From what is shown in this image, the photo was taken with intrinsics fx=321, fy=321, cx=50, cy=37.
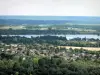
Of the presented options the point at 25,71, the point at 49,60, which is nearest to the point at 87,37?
the point at 49,60

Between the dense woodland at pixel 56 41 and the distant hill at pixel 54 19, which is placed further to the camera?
the distant hill at pixel 54 19

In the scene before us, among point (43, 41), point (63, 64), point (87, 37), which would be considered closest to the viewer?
point (63, 64)

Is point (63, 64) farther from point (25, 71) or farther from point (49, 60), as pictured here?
point (25, 71)

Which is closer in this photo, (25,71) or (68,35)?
(25,71)

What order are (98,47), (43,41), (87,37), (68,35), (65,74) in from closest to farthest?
(65,74)
(98,47)
(43,41)
(87,37)
(68,35)

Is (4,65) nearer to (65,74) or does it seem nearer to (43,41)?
(65,74)

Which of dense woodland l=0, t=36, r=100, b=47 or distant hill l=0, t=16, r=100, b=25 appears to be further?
distant hill l=0, t=16, r=100, b=25

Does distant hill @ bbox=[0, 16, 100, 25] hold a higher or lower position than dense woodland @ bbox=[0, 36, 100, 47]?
higher

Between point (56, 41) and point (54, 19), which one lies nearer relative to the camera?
point (56, 41)

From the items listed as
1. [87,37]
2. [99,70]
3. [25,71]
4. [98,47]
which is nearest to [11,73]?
[25,71]

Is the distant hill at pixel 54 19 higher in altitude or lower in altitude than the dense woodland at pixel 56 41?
higher
